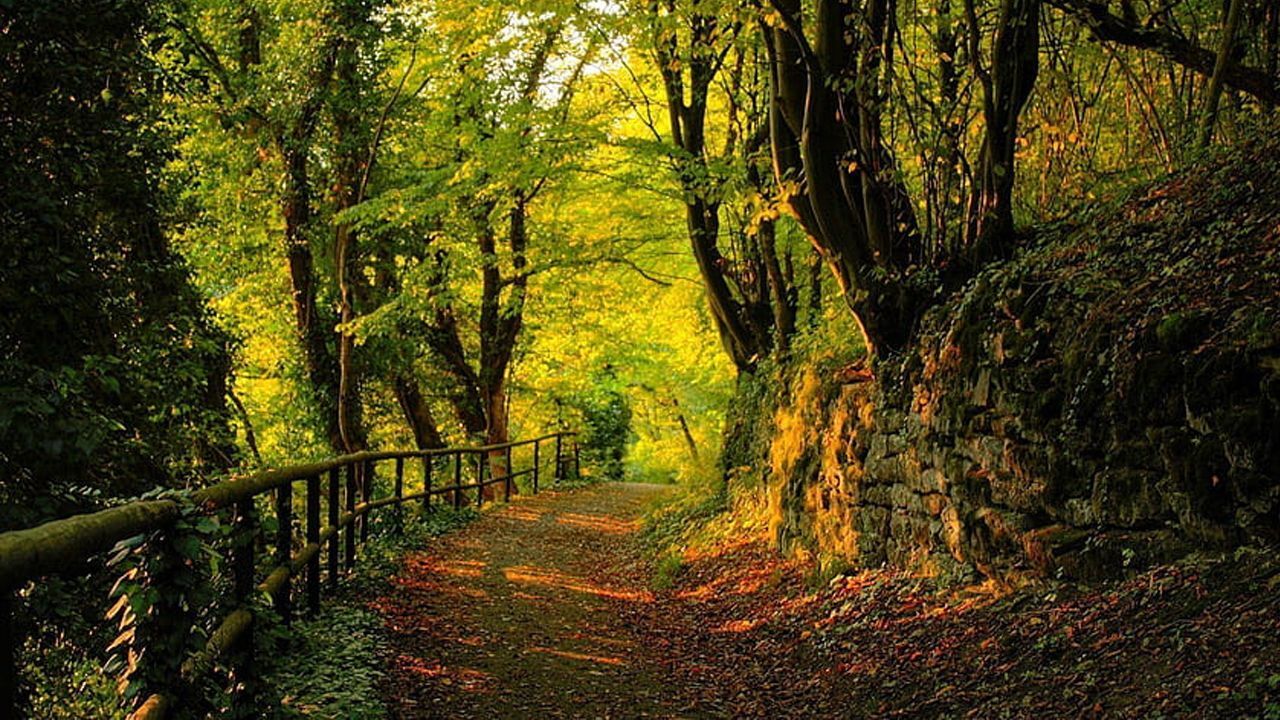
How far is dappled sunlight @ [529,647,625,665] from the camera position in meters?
6.95

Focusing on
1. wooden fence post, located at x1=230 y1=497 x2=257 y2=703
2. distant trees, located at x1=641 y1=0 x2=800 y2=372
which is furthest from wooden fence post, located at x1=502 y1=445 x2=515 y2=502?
wooden fence post, located at x1=230 y1=497 x2=257 y2=703

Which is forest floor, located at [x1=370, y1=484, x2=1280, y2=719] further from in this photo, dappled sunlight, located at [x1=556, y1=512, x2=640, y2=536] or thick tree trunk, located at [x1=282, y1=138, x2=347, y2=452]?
thick tree trunk, located at [x1=282, y1=138, x2=347, y2=452]

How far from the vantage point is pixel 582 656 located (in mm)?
7031

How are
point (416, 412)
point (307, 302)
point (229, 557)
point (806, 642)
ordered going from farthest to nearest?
point (416, 412), point (307, 302), point (806, 642), point (229, 557)

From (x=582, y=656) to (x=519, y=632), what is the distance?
2.34 feet

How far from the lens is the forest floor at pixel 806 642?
4043mm

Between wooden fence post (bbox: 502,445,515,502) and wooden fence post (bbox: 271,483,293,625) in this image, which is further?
wooden fence post (bbox: 502,445,515,502)

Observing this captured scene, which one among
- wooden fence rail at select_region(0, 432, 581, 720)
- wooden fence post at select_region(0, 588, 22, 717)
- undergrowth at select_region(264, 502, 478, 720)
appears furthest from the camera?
undergrowth at select_region(264, 502, 478, 720)

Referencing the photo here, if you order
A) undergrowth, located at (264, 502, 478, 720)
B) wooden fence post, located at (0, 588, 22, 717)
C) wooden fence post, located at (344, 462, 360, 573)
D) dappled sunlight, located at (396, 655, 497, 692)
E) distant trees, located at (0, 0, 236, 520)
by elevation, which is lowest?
dappled sunlight, located at (396, 655, 497, 692)

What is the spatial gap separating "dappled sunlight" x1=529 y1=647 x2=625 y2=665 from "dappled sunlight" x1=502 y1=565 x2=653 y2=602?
2.35 m

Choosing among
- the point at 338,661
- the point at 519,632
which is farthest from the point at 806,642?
the point at 338,661

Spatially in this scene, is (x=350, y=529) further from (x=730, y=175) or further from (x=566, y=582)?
(x=730, y=175)

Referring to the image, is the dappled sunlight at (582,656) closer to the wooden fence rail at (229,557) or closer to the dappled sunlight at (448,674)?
the dappled sunlight at (448,674)

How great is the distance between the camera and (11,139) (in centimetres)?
555
